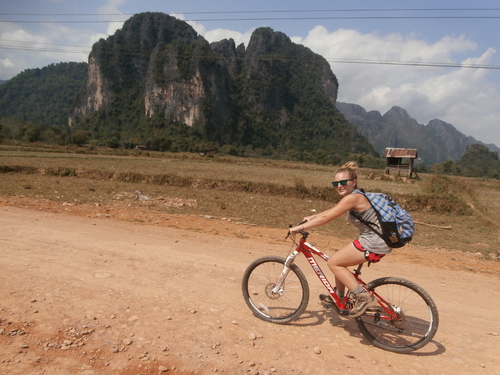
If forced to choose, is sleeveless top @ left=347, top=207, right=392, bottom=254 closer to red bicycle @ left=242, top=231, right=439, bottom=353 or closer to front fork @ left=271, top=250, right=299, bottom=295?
red bicycle @ left=242, top=231, right=439, bottom=353

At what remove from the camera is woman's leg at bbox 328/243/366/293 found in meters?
3.29

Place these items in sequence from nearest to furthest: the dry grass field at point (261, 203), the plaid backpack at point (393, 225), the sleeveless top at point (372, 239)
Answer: the plaid backpack at point (393, 225) < the sleeveless top at point (372, 239) < the dry grass field at point (261, 203)

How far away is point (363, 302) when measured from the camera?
3289 millimetres

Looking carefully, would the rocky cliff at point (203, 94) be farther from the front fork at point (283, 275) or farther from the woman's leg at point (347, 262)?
the woman's leg at point (347, 262)

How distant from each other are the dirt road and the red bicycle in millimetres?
138

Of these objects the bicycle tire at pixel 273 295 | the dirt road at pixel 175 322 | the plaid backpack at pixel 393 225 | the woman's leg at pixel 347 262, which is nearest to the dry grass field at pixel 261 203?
the dirt road at pixel 175 322

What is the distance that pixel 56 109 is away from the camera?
472 ft

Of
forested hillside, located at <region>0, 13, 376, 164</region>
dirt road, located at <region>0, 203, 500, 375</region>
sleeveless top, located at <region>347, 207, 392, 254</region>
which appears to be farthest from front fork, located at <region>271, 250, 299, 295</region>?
forested hillside, located at <region>0, 13, 376, 164</region>

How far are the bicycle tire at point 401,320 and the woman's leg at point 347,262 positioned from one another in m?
0.23

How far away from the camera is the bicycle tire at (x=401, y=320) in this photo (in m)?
3.27

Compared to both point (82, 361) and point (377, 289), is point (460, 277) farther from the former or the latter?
Result: point (82, 361)

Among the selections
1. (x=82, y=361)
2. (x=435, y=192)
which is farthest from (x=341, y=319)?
(x=435, y=192)

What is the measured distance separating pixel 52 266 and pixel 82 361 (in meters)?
2.33

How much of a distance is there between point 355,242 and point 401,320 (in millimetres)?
904
